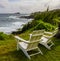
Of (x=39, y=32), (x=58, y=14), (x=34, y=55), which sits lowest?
A: (x=58, y=14)

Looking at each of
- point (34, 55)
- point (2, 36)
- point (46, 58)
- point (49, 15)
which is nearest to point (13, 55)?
point (34, 55)

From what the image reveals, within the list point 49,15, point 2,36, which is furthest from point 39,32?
point 49,15

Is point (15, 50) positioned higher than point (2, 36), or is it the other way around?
point (15, 50)

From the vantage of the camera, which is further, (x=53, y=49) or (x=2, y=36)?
(x=2, y=36)

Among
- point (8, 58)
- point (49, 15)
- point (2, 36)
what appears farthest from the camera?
point (49, 15)

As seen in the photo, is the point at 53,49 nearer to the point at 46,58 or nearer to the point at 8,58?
the point at 46,58

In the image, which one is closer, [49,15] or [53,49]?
[53,49]

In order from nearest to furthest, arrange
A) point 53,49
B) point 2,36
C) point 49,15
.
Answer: point 53,49
point 2,36
point 49,15

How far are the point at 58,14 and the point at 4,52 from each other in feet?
40.3

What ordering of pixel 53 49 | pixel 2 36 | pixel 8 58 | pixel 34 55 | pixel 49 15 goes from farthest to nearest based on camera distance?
pixel 49 15 < pixel 2 36 < pixel 53 49 < pixel 34 55 < pixel 8 58

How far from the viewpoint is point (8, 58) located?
6.97m

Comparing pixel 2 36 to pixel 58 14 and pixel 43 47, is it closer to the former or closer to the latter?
Result: pixel 43 47

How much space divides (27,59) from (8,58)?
0.76m

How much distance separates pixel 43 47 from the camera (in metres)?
8.93
